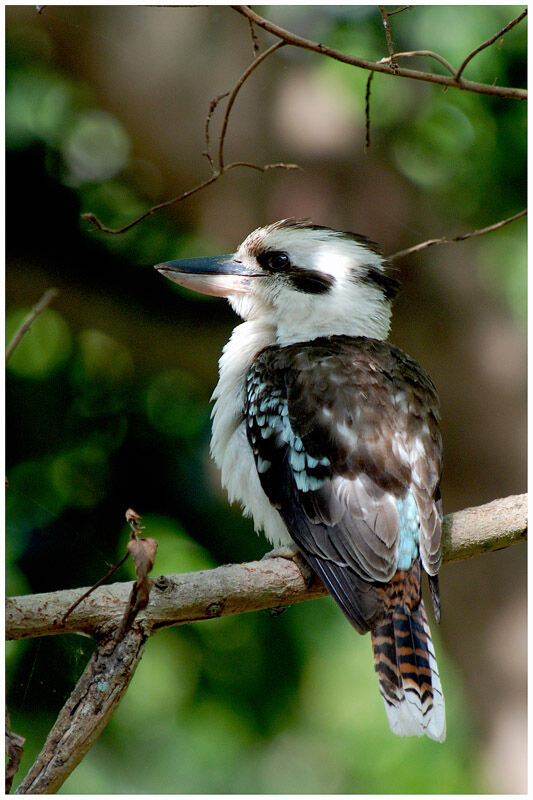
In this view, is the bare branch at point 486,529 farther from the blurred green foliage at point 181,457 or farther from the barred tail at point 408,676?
the blurred green foliage at point 181,457

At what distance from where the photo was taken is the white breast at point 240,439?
1.85 m

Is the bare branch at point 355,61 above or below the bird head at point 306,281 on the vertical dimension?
above

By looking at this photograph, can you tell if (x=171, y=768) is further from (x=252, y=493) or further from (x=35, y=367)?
(x=35, y=367)

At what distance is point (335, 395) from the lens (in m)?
1.71

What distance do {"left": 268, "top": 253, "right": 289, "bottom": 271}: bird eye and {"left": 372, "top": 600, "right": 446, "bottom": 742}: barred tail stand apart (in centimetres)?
90

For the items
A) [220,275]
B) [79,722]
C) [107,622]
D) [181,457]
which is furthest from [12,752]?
[181,457]

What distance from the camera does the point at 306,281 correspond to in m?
2.03

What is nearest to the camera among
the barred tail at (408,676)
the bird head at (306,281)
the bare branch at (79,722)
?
the bare branch at (79,722)

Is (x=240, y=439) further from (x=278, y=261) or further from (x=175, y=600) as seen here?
(x=175, y=600)

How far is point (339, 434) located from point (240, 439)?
0.31 meters

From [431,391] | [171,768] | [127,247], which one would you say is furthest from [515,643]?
[127,247]

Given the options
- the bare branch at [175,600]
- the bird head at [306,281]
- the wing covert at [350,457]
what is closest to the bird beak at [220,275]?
the bird head at [306,281]

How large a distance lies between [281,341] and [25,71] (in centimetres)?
171

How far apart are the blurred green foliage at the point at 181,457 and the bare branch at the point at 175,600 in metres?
0.71
